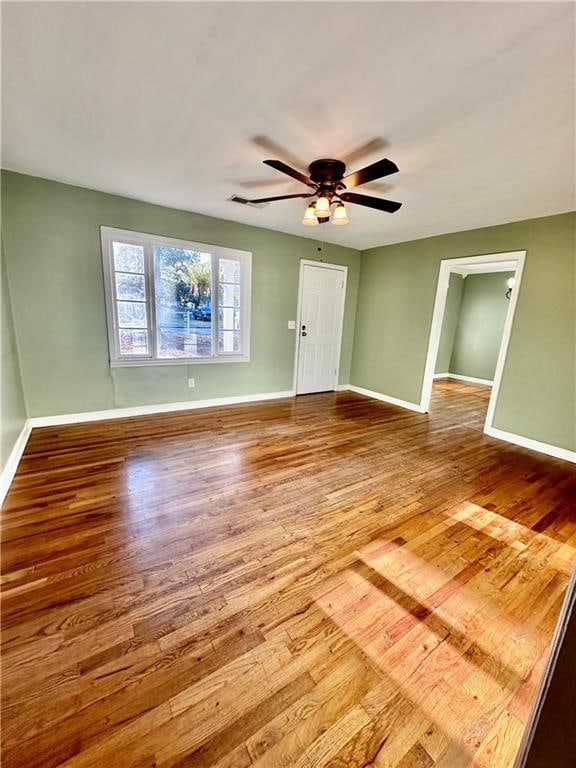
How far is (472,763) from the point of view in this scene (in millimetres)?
975

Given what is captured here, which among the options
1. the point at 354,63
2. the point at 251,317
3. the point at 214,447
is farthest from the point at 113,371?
the point at 354,63

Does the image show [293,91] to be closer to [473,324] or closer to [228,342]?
[228,342]

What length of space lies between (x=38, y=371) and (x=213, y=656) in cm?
334

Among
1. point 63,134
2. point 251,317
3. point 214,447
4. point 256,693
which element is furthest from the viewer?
point 251,317

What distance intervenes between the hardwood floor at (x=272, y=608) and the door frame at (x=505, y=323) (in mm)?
1162

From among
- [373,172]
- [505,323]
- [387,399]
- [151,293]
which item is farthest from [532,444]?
[151,293]

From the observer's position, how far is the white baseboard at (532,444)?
3254mm

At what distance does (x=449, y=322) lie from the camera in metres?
7.09

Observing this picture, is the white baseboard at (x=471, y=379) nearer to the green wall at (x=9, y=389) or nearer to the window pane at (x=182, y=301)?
the window pane at (x=182, y=301)

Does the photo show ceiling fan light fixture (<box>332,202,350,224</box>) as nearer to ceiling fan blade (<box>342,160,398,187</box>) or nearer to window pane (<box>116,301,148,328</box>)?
ceiling fan blade (<box>342,160,398,187</box>)

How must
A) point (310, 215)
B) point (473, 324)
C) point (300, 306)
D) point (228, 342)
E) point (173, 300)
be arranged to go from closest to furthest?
point (310, 215) < point (173, 300) < point (228, 342) < point (300, 306) < point (473, 324)

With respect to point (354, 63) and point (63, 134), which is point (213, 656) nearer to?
point (354, 63)

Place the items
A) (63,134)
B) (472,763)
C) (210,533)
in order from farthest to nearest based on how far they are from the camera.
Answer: (63,134) < (210,533) < (472,763)

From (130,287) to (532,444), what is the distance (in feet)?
16.3
